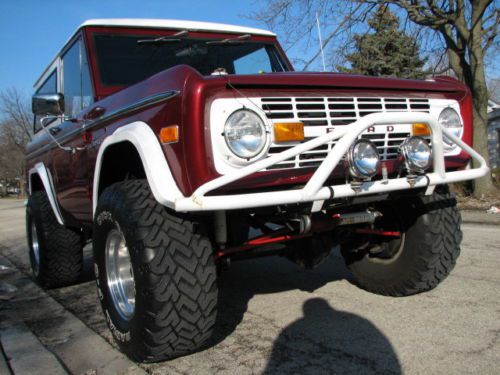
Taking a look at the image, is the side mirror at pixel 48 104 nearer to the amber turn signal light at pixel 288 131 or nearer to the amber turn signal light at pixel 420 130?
the amber turn signal light at pixel 288 131

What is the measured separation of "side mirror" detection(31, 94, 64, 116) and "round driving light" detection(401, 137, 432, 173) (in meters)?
2.53

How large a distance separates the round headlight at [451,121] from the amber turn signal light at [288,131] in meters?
1.17

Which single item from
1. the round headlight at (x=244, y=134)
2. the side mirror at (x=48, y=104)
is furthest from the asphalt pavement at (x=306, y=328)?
the side mirror at (x=48, y=104)

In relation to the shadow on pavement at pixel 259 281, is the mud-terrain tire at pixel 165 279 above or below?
above

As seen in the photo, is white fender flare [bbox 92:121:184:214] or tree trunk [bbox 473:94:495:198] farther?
tree trunk [bbox 473:94:495:198]

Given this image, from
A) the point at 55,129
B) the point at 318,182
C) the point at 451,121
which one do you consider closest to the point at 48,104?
the point at 55,129

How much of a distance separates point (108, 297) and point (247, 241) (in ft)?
3.03

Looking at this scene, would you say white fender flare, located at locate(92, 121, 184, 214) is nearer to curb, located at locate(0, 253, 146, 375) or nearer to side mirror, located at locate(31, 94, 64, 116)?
curb, located at locate(0, 253, 146, 375)

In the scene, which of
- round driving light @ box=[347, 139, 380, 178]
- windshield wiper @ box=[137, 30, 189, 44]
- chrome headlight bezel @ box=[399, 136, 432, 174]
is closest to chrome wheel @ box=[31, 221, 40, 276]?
windshield wiper @ box=[137, 30, 189, 44]

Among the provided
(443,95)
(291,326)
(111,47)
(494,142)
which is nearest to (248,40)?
(111,47)

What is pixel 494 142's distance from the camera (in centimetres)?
2269

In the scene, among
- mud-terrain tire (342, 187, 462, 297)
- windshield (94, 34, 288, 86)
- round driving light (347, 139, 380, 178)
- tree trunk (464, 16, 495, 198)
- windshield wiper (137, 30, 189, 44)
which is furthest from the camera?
tree trunk (464, 16, 495, 198)

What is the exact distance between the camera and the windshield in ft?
11.7

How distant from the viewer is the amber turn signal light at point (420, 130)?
9.18ft
